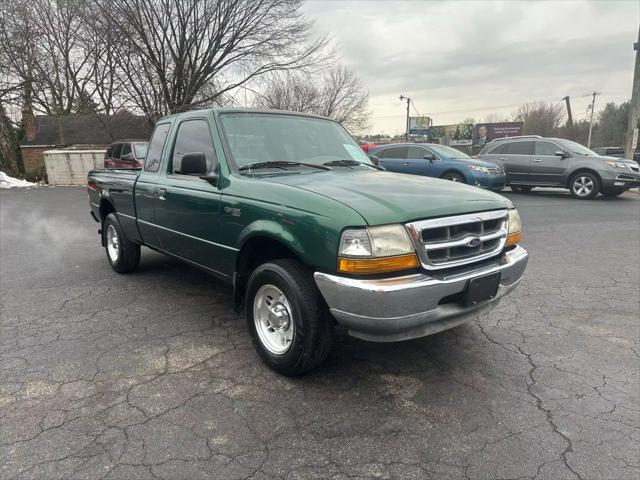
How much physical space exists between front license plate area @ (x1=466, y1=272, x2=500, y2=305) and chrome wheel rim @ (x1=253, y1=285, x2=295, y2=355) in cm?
116

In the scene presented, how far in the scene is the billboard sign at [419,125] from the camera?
57.9m

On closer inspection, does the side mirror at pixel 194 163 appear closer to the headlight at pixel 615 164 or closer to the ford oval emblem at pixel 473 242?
the ford oval emblem at pixel 473 242

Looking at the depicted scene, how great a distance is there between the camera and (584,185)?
12.7 metres

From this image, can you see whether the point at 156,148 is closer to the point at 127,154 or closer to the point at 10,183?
the point at 127,154

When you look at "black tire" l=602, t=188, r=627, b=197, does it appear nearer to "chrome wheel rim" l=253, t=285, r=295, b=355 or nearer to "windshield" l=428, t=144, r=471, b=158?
"windshield" l=428, t=144, r=471, b=158

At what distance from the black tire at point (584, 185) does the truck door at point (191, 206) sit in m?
12.2

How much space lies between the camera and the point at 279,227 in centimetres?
293

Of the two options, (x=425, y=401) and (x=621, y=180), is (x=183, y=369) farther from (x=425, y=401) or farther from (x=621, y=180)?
(x=621, y=180)

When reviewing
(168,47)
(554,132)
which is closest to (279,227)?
(168,47)

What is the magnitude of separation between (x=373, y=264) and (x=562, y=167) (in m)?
12.6

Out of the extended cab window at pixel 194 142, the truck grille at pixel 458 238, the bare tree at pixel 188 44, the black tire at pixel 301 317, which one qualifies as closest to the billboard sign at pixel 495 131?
the bare tree at pixel 188 44

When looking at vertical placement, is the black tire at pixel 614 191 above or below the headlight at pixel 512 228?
below

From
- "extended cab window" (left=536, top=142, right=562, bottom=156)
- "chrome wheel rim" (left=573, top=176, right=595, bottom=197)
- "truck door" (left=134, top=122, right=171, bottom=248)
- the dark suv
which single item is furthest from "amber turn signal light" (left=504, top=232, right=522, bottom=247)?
"extended cab window" (left=536, top=142, right=562, bottom=156)

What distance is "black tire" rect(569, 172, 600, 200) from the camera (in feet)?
40.9
